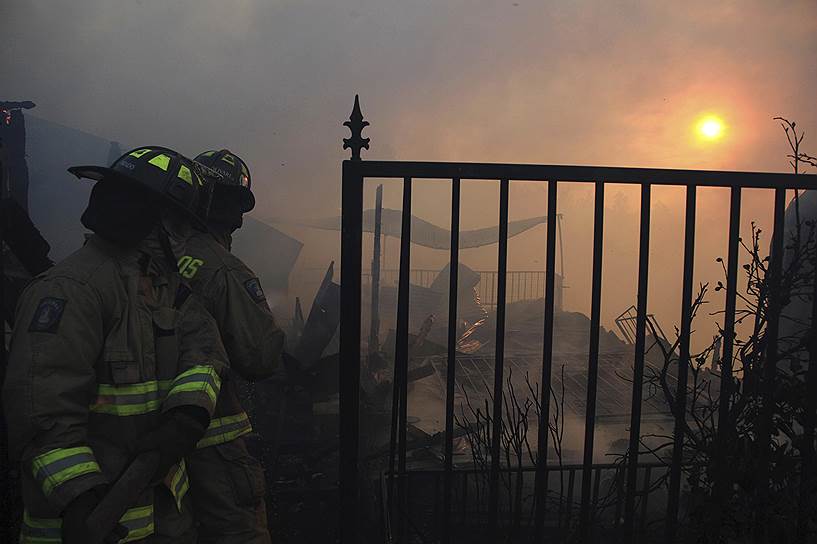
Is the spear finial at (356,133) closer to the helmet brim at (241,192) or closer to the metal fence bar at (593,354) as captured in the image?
the metal fence bar at (593,354)

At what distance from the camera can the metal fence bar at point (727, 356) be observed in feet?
6.66

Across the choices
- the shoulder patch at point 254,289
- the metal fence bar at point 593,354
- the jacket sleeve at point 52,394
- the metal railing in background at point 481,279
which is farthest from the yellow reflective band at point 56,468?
the metal railing in background at point 481,279

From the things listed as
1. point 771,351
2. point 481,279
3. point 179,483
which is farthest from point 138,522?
point 481,279

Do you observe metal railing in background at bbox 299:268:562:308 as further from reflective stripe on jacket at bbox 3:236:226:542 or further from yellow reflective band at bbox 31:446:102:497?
yellow reflective band at bbox 31:446:102:497

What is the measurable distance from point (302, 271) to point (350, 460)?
1252 centimetres

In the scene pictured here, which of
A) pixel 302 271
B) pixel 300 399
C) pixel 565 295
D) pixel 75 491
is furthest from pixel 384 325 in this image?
pixel 75 491

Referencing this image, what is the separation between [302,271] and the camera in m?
14.2

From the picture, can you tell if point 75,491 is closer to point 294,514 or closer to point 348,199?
point 348,199

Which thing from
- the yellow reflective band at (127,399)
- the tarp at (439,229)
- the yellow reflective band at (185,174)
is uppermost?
the tarp at (439,229)

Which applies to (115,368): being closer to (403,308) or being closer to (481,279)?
(403,308)

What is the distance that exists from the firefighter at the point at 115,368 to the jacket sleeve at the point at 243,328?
0.88 ft

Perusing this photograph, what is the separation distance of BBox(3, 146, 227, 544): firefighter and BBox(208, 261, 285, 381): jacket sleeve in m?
0.27

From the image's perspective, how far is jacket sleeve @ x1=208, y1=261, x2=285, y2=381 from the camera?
216 cm

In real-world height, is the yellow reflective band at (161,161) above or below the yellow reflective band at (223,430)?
above
